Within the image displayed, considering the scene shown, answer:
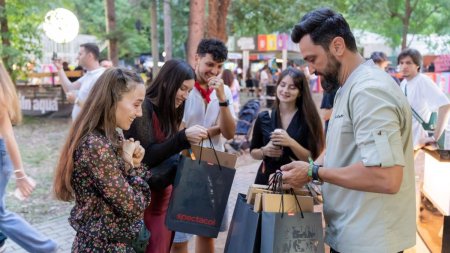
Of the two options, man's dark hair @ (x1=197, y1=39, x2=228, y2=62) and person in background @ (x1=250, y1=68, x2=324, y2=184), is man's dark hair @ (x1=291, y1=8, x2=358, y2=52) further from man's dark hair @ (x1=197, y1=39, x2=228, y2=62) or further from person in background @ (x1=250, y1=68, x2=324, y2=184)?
man's dark hair @ (x1=197, y1=39, x2=228, y2=62)

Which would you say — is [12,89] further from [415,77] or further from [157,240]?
[415,77]

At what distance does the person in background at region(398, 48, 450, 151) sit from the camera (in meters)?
4.27

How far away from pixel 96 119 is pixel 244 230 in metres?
0.91

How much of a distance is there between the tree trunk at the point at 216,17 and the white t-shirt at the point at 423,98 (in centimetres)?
503

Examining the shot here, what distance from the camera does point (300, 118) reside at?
3186mm

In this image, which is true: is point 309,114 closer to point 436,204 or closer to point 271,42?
point 436,204

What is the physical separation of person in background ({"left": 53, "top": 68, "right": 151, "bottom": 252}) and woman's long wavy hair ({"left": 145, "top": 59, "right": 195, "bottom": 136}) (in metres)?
0.42

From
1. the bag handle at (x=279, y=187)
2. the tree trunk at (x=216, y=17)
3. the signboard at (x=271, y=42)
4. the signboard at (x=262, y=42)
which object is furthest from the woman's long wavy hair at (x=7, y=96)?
the signboard at (x=262, y=42)

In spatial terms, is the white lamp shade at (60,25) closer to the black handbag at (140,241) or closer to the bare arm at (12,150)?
the bare arm at (12,150)

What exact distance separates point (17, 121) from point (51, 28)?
6043 millimetres

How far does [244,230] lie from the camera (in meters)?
1.98

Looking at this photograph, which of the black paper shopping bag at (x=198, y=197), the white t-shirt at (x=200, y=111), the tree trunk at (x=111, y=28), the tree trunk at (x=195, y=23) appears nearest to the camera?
the black paper shopping bag at (x=198, y=197)

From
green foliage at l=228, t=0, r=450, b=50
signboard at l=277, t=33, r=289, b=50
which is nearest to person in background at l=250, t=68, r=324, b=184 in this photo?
green foliage at l=228, t=0, r=450, b=50

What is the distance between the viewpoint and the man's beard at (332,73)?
184cm
